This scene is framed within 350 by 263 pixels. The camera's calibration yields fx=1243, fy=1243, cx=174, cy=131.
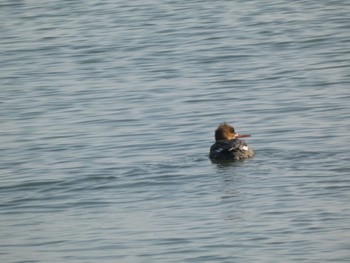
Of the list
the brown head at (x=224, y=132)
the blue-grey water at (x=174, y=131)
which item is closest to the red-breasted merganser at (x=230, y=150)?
the blue-grey water at (x=174, y=131)

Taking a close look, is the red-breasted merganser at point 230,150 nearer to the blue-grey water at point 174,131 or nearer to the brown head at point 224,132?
the blue-grey water at point 174,131

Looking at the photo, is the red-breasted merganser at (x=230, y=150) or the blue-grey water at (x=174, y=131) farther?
the red-breasted merganser at (x=230, y=150)

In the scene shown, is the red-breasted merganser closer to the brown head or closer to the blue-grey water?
the blue-grey water

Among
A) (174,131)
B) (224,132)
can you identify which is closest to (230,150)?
(224,132)

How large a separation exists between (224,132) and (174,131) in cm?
128

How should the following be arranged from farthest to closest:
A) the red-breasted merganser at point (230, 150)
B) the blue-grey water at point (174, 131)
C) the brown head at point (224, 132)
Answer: the brown head at point (224, 132) < the red-breasted merganser at point (230, 150) < the blue-grey water at point (174, 131)

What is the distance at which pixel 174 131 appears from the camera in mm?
17000

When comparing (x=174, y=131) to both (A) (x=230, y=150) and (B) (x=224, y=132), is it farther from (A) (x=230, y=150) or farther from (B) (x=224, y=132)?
(A) (x=230, y=150)

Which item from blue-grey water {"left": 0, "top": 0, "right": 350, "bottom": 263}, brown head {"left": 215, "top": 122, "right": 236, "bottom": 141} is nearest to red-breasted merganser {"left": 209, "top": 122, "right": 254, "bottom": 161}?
blue-grey water {"left": 0, "top": 0, "right": 350, "bottom": 263}

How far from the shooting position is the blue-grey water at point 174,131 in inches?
467

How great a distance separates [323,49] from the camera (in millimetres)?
22156

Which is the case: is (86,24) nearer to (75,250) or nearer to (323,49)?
(323,49)

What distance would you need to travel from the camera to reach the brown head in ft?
51.9

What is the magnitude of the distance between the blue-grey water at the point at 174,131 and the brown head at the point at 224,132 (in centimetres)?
31
